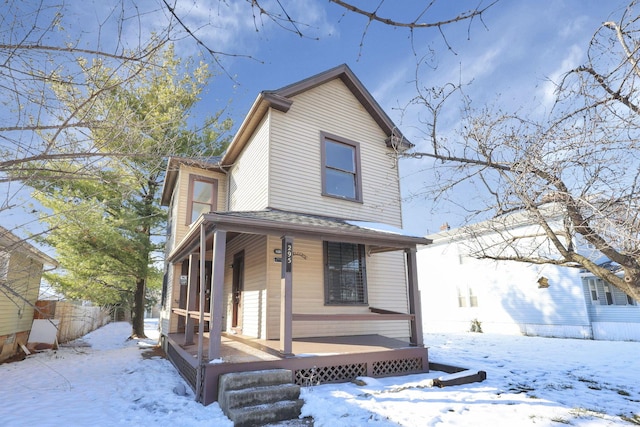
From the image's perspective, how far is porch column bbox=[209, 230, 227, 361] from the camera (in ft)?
18.3

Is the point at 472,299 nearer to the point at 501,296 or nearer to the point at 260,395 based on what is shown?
the point at 501,296

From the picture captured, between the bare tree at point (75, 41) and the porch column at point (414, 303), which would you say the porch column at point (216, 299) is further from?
the porch column at point (414, 303)

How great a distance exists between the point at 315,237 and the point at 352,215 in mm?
2842

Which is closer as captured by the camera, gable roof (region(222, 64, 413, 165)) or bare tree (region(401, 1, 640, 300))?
bare tree (region(401, 1, 640, 300))

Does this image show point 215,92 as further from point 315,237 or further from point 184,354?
point 184,354

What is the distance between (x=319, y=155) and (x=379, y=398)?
600 cm

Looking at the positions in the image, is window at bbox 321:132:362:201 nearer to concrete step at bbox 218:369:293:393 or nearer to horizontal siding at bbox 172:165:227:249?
horizontal siding at bbox 172:165:227:249

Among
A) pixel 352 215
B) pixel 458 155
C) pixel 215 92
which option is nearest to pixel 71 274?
pixel 352 215

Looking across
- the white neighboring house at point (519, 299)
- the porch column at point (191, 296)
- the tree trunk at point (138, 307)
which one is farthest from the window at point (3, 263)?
the white neighboring house at point (519, 299)

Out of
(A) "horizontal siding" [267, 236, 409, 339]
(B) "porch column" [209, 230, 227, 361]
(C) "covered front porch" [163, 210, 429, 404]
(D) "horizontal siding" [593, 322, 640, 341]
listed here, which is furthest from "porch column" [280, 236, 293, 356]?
(D) "horizontal siding" [593, 322, 640, 341]

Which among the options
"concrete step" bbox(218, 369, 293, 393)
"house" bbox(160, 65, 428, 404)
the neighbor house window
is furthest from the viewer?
the neighbor house window

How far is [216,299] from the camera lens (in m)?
5.75

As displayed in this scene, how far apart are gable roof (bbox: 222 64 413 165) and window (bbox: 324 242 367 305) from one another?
2880 mm

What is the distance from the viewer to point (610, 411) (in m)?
5.08
